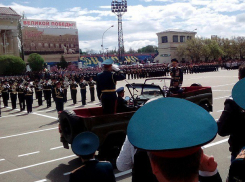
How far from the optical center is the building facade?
2539 inches

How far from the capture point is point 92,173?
10.3ft

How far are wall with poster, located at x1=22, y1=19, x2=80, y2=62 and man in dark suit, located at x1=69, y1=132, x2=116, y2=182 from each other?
74.6 meters

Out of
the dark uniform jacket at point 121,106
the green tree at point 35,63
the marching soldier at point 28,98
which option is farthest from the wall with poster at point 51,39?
the dark uniform jacket at point 121,106

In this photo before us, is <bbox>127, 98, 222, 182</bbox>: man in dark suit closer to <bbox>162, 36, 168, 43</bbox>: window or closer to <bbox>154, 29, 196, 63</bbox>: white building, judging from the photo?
<bbox>154, 29, 196, 63</bbox>: white building

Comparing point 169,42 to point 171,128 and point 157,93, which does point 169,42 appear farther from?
point 171,128

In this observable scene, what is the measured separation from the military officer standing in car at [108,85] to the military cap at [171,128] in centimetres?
564

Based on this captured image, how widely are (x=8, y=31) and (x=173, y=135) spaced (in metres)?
71.9

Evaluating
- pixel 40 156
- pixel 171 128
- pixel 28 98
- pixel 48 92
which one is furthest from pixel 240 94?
pixel 48 92

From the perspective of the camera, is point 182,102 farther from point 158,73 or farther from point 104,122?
point 158,73

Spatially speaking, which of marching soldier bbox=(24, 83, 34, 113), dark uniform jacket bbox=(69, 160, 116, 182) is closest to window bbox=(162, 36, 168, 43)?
marching soldier bbox=(24, 83, 34, 113)

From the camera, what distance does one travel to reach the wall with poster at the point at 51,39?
245 feet

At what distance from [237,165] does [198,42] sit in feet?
257

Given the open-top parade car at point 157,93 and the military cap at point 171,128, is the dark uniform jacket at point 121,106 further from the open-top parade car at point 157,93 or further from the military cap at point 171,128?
the military cap at point 171,128

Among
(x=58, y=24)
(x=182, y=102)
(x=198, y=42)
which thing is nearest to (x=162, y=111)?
(x=182, y=102)
